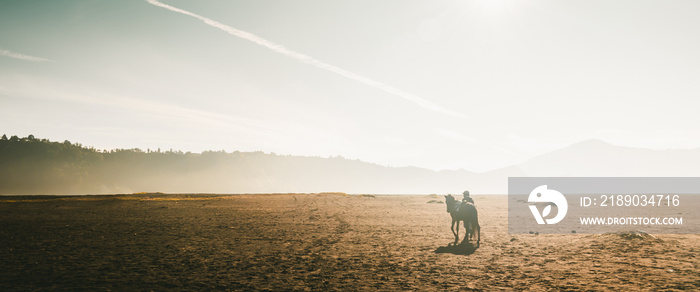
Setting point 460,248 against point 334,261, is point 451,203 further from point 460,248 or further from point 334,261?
point 334,261

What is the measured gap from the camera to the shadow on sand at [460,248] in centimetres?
1448

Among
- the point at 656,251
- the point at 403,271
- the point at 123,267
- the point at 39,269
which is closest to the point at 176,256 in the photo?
the point at 123,267

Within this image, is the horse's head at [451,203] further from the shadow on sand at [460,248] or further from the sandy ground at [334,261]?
the shadow on sand at [460,248]

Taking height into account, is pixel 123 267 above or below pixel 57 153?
below

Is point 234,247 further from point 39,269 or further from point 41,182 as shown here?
point 41,182

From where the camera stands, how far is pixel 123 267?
11.4m

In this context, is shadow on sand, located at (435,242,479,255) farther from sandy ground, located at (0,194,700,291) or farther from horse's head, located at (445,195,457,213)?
horse's head, located at (445,195,457,213)

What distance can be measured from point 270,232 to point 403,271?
11242 mm

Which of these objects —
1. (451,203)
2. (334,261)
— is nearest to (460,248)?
(451,203)

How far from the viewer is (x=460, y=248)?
15.4 meters

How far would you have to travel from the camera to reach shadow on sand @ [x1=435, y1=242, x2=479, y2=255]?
14.5 m

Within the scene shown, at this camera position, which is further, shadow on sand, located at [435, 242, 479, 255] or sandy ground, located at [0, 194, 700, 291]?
shadow on sand, located at [435, 242, 479, 255]

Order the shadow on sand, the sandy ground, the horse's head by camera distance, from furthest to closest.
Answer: the horse's head
the shadow on sand
the sandy ground

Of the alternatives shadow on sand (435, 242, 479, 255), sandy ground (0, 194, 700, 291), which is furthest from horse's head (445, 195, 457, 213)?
shadow on sand (435, 242, 479, 255)
